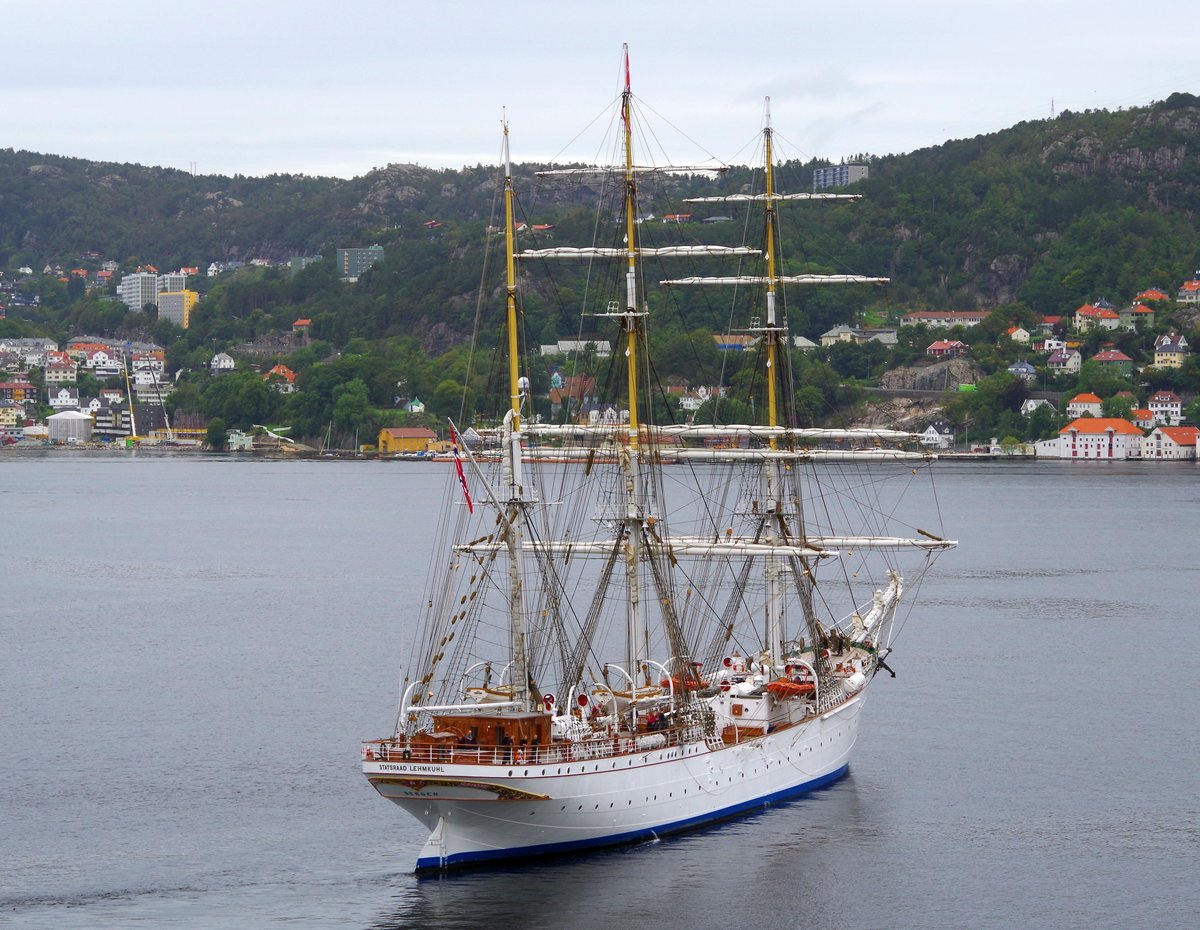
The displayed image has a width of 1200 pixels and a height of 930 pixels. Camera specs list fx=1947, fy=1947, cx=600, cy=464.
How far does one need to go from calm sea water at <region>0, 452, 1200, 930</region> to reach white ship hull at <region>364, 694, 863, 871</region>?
0.59 m

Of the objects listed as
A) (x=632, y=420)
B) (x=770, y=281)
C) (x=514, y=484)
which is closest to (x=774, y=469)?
(x=770, y=281)

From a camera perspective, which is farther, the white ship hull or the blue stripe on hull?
the blue stripe on hull

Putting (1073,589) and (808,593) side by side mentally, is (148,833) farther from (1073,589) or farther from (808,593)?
(1073,589)

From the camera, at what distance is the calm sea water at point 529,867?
3706 cm

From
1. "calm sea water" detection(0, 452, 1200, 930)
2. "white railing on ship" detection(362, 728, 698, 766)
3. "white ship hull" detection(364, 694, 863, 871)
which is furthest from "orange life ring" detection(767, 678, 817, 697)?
"white railing on ship" detection(362, 728, 698, 766)

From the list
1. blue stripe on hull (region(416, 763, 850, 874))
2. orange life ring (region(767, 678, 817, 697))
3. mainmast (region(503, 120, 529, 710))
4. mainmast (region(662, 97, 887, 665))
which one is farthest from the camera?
mainmast (region(662, 97, 887, 665))

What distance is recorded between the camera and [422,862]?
38406mm

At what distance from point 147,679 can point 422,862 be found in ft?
84.4

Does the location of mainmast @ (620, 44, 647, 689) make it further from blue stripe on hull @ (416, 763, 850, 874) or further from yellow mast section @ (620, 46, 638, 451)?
blue stripe on hull @ (416, 763, 850, 874)

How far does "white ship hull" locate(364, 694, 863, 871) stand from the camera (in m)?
37.1

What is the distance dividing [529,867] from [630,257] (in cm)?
1399

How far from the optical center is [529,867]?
127 ft

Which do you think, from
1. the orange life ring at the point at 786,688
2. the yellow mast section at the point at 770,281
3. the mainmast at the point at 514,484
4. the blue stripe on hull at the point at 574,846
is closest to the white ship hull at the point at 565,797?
the blue stripe on hull at the point at 574,846

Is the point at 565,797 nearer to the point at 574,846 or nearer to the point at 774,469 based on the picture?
the point at 574,846
